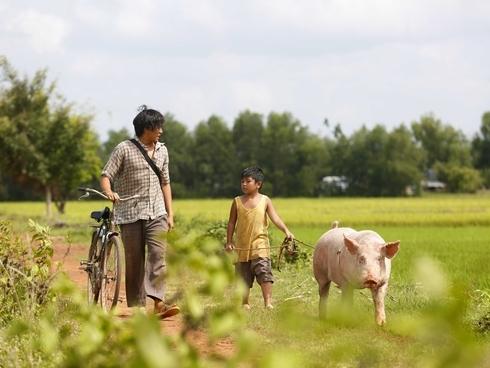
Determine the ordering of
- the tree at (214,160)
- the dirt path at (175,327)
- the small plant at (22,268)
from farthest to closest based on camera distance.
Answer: the tree at (214,160) → the small plant at (22,268) → the dirt path at (175,327)

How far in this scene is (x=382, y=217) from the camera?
3794 cm

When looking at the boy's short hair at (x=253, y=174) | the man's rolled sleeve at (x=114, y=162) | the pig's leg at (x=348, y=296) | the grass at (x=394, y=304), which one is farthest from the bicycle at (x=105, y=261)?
the pig's leg at (x=348, y=296)

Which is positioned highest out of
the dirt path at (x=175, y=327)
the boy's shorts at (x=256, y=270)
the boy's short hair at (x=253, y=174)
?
the boy's short hair at (x=253, y=174)

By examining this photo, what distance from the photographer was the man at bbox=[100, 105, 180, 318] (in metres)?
9.00

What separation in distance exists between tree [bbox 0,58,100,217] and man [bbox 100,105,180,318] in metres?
27.5

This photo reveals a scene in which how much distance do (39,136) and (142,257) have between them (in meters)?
28.4

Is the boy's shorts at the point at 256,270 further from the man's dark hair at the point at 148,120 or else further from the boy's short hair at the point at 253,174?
the man's dark hair at the point at 148,120

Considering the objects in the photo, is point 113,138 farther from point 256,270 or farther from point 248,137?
point 256,270

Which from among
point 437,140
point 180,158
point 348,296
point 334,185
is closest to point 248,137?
point 180,158

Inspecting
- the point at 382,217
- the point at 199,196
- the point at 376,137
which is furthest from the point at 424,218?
the point at 376,137

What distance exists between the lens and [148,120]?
29.4 ft

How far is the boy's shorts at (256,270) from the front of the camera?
32.4 ft

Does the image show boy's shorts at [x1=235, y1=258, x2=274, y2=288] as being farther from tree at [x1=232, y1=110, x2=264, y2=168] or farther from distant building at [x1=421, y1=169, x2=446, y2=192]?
distant building at [x1=421, y1=169, x2=446, y2=192]

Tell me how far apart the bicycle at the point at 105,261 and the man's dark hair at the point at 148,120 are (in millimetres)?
633
